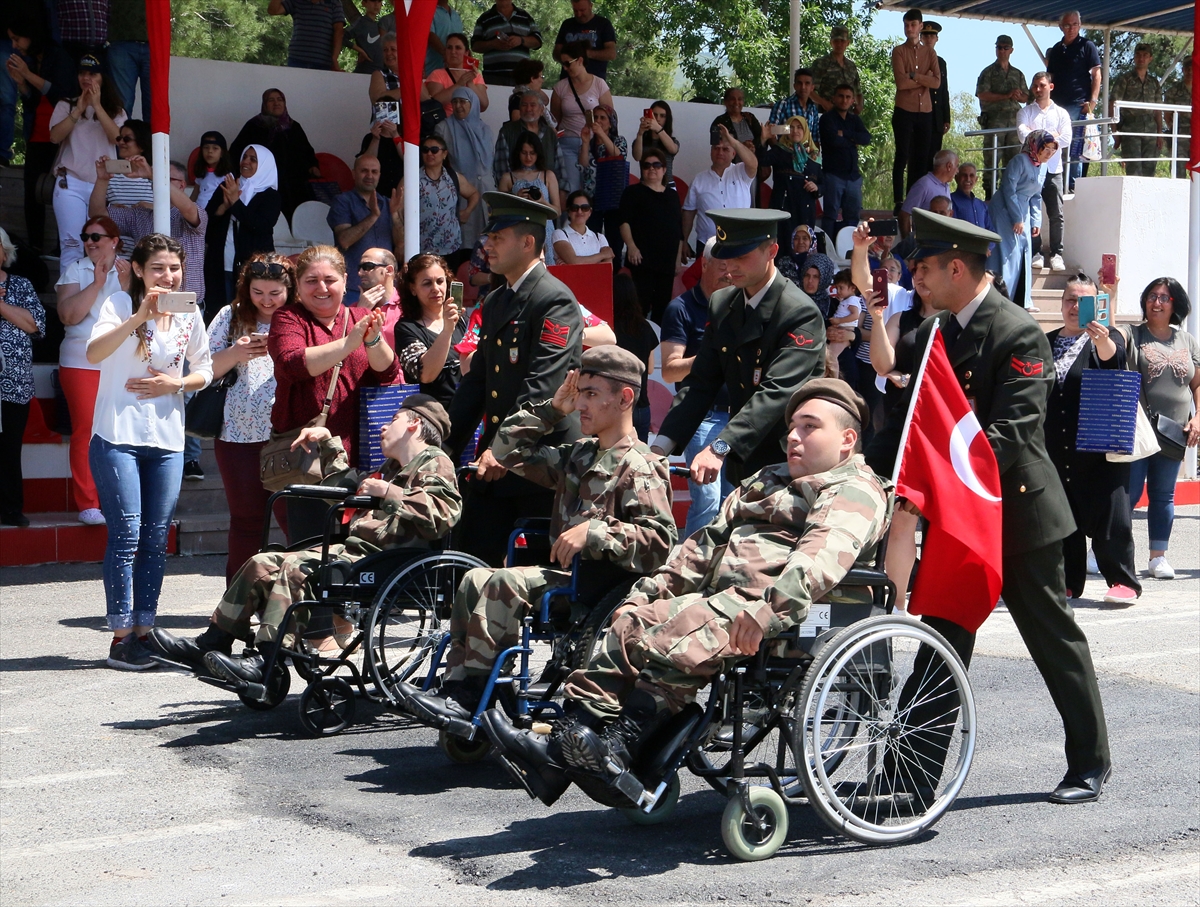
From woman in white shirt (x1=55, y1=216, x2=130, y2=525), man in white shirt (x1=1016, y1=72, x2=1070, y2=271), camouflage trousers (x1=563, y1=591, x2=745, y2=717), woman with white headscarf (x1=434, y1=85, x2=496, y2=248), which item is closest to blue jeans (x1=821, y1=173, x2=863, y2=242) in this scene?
man in white shirt (x1=1016, y1=72, x2=1070, y2=271)

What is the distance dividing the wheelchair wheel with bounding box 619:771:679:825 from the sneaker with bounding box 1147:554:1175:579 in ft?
21.0

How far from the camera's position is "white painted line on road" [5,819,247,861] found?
4.50 meters

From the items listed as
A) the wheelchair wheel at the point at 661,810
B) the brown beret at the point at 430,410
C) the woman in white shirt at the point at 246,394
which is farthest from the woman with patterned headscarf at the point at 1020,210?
the wheelchair wheel at the point at 661,810

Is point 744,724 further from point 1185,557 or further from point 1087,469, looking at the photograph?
point 1185,557

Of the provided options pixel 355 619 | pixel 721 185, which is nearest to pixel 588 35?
pixel 721 185

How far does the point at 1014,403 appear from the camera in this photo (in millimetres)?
4906

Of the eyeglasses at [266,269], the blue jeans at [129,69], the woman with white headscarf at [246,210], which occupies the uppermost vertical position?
the blue jeans at [129,69]

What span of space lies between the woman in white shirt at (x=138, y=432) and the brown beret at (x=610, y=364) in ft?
7.99

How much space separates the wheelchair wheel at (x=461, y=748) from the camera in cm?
541

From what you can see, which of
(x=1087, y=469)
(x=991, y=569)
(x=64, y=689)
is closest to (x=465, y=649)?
(x=991, y=569)

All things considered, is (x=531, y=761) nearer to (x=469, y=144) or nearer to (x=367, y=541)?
(x=367, y=541)

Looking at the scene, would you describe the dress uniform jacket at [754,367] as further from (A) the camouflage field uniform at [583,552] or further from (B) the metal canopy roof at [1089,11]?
(B) the metal canopy roof at [1089,11]

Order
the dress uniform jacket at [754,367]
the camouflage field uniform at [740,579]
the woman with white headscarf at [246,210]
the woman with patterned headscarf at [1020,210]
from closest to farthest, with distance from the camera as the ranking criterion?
the camouflage field uniform at [740,579], the dress uniform jacket at [754,367], the woman with white headscarf at [246,210], the woman with patterned headscarf at [1020,210]

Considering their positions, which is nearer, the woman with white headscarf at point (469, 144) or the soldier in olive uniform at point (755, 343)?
the soldier in olive uniform at point (755, 343)
